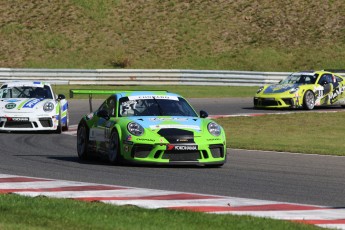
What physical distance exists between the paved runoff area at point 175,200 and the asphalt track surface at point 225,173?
20.8 inches

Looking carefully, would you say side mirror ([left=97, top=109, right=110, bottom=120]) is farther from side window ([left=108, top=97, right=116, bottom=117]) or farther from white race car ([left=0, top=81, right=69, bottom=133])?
white race car ([left=0, top=81, right=69, bottom=133])

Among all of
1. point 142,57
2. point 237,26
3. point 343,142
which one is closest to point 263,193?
point 343,142

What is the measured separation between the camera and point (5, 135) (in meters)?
21.9

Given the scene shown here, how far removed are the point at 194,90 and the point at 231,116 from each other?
11.9 m

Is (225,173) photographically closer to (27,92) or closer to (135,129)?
(135,129)

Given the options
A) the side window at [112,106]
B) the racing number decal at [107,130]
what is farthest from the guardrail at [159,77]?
the racing number decal at [107,130]

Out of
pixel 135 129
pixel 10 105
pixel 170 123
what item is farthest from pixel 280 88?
pixel 135 129

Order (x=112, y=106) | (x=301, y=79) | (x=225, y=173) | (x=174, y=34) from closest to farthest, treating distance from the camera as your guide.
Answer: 1. (x=225, y=173)
2. (x=112, y=106)
3. (x=301, y=79)
4. (x=174, y=34)

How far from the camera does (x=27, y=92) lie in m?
23.9

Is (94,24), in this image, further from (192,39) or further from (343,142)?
(343,142)

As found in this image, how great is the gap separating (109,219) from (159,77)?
108ft

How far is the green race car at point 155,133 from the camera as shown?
48.6ft

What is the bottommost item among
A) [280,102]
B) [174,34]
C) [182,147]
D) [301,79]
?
[174,34]

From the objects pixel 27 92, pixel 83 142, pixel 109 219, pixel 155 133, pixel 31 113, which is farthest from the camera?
pixel 27 92
